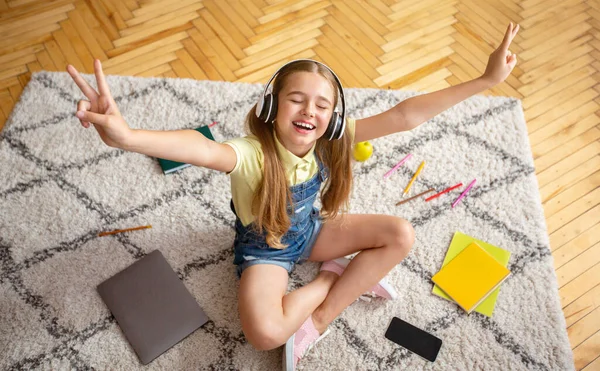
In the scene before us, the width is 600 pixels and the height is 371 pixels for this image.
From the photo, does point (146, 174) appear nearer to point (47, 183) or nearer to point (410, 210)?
point (47, 183)

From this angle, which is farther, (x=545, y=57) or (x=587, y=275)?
(x=545, y=57)

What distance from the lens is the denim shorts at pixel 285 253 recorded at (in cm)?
132

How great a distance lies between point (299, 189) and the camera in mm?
1226

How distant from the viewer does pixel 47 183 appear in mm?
1622

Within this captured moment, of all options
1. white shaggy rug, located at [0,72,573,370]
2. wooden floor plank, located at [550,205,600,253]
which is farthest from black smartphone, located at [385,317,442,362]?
wooden floor plank, located at [550,205,600,253]

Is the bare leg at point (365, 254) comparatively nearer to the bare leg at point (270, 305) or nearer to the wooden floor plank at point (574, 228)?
the bare leg at point (270, 305)

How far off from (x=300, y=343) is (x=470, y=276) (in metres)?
0.54

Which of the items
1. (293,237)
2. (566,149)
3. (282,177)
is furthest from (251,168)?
(566,149)

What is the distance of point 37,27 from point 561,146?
2.04m

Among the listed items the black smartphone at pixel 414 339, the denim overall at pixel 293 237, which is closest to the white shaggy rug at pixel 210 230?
A: the black smartphone at pixel 414 339

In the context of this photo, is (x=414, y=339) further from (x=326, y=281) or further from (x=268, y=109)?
(x=268, y=109)

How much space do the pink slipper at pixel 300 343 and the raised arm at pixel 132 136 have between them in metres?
0.52

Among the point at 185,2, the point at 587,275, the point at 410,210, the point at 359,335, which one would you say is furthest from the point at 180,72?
the point at 587,275

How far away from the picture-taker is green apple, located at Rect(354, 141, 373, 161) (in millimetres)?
1649
